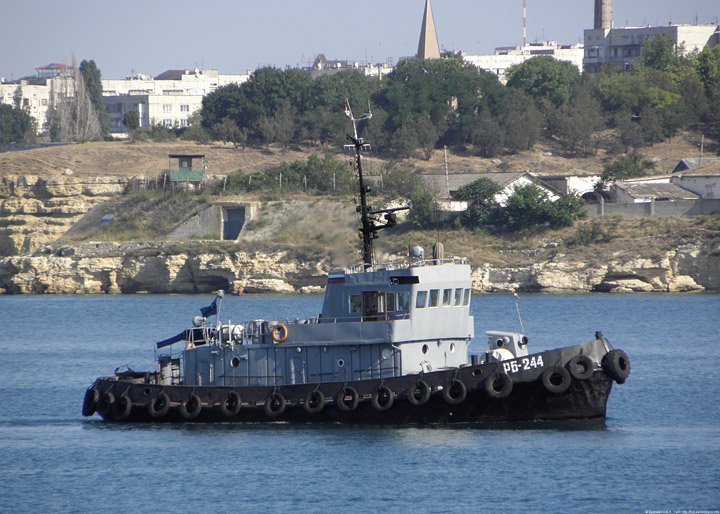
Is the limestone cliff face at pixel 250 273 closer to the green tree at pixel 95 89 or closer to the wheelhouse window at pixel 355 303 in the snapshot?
the wheelhouse window at pixel 355 303

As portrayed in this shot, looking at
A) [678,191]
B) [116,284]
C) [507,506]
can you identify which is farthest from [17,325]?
[678,191]

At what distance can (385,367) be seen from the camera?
26016 mm

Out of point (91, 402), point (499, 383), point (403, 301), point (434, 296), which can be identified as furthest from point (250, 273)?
point (499, 383)

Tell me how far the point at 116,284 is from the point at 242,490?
54.0 m

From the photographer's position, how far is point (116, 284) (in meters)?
74.3

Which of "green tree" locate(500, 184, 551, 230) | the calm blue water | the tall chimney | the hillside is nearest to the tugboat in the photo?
the calm blue water

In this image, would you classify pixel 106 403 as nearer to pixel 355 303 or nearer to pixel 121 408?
pixel 121 408

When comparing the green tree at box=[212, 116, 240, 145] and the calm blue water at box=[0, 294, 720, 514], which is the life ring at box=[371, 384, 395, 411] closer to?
the calm blue water at box=[0, 294, 720, 514]

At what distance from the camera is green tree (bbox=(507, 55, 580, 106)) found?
348 feet

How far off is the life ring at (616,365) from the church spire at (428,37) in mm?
124831

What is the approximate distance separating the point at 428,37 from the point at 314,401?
4981 inches

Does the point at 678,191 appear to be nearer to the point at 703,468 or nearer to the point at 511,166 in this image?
the point at 511,166

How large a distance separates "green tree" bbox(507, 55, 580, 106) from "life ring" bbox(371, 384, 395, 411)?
83.1 m

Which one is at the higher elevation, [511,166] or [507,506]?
[511,166]
